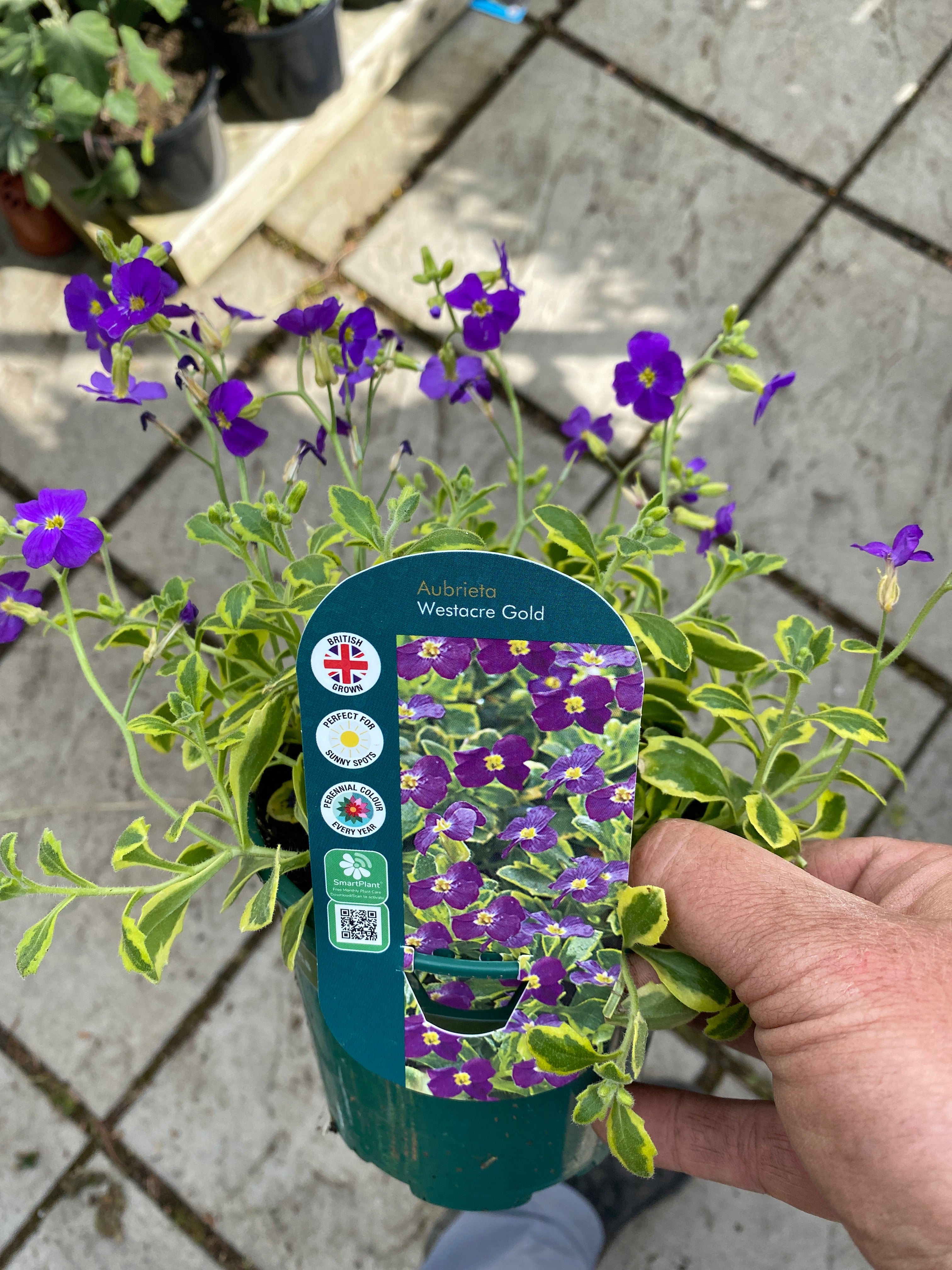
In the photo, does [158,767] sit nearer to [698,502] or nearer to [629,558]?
[698,502]

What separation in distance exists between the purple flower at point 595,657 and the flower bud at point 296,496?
0.25m

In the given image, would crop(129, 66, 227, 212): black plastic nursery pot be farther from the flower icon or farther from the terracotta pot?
the flower icon

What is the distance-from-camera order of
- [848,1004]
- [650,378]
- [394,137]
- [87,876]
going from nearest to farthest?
[848,1004] → [650,378] → [87,876] → [394,137]

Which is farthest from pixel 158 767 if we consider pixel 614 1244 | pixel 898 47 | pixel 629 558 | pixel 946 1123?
pixel 898 47

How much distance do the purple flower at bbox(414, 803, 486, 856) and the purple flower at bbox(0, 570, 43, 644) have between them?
366 mm

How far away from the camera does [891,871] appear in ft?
3.07

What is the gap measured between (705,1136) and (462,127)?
174 cm

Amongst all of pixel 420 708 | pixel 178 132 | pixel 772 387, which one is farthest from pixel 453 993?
pixel 178 132

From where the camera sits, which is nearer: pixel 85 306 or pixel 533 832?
pixel 533 832

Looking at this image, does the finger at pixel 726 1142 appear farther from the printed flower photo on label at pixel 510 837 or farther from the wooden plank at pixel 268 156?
the wooden plank at pixel 268 156

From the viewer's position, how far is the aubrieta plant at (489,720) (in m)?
0.77

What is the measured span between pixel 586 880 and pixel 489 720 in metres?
0.14

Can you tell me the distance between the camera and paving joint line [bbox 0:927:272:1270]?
58.5 inches

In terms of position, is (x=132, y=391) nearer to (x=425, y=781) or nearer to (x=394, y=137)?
(x=425, y=781)
